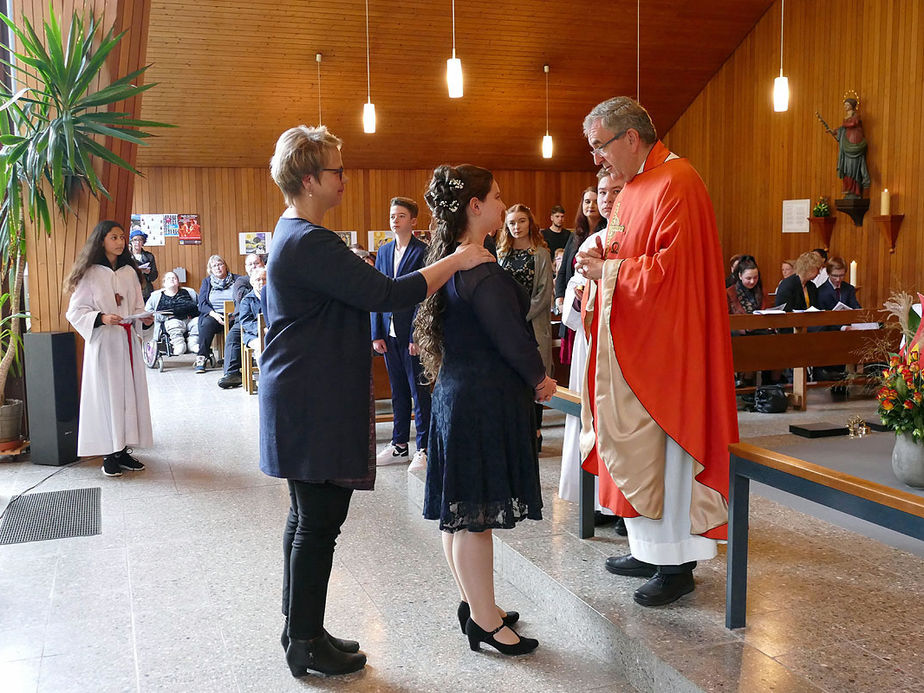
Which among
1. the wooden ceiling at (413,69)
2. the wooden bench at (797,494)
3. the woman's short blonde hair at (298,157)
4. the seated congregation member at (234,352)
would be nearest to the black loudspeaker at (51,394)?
the seated congregation member at (234,352)

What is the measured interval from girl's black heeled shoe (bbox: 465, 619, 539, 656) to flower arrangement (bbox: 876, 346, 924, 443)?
1615 millimetres

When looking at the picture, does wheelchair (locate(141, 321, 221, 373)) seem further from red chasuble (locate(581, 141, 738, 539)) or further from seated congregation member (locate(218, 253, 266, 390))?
red chasuble (locate(581, 141, 738, 539))

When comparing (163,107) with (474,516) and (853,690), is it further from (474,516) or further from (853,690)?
(853,690)

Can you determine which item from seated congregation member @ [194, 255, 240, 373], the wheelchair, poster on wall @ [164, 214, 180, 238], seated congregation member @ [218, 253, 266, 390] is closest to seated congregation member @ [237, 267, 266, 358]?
seated congregation member @ [218, 253, 266, 390]

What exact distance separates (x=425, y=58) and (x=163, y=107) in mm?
3206

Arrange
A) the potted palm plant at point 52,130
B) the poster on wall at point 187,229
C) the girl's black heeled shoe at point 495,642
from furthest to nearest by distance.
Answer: the poster on wall at point 187,229 → the potted palm plant at point 52,130 → the girl's black heeled shoe at point 495,642

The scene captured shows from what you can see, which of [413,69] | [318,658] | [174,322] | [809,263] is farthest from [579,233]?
[174,322]

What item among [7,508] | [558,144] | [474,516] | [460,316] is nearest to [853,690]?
[474,516]

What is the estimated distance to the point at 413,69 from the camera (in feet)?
34.3

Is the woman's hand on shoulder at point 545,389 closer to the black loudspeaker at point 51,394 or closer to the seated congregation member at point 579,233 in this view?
the seated congregation member at point 579,233

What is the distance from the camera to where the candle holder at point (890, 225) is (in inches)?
356

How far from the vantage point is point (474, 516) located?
246cm

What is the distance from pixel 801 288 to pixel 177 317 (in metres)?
7.27

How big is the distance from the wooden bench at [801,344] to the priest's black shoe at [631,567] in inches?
147
